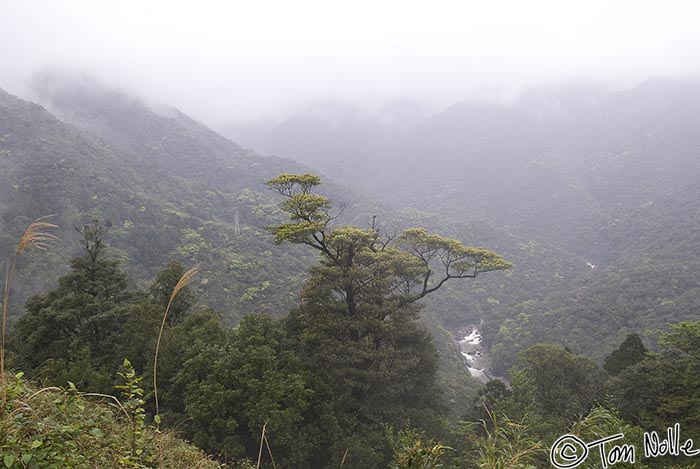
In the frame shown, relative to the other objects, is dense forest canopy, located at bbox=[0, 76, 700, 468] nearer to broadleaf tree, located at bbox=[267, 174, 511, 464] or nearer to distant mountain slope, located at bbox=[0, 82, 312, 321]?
broadleaf tree, located at bbox=[267, 174, 511, 464]

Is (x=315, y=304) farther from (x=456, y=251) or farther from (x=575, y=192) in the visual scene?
(x=575, y=192)

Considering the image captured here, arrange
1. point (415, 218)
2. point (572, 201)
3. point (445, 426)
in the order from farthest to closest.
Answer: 1. point (572, 201)
2. point (415, 218)
3. point (445, 426)

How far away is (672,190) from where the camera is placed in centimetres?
9131

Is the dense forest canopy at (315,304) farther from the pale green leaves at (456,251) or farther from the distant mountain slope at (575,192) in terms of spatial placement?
the distant mountain slope at (575,192)

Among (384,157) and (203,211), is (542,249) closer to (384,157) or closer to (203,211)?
(203,211)

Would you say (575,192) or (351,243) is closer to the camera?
(351,243)

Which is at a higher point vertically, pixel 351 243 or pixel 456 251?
pixel 351 243

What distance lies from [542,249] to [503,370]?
4655cm

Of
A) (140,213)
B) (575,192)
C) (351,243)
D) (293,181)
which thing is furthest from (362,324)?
(575,192)

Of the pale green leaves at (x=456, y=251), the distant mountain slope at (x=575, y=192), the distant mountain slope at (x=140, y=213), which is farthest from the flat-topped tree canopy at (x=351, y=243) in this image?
the distant mountain slope at (x=575, y=192)

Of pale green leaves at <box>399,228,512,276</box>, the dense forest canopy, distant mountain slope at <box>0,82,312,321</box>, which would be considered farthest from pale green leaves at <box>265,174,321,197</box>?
distant mountain slope at <box>0,82,312,321</box>

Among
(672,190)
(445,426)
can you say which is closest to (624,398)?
(445,426)

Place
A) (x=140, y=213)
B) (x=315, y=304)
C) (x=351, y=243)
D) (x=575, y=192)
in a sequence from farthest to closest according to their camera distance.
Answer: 1. (x=575, y=192)
2. (x=140, y=213)
3. (x=351, y=243)
4. (x=315, y=304)

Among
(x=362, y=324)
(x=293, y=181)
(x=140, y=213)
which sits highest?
(x=293, y=181)
